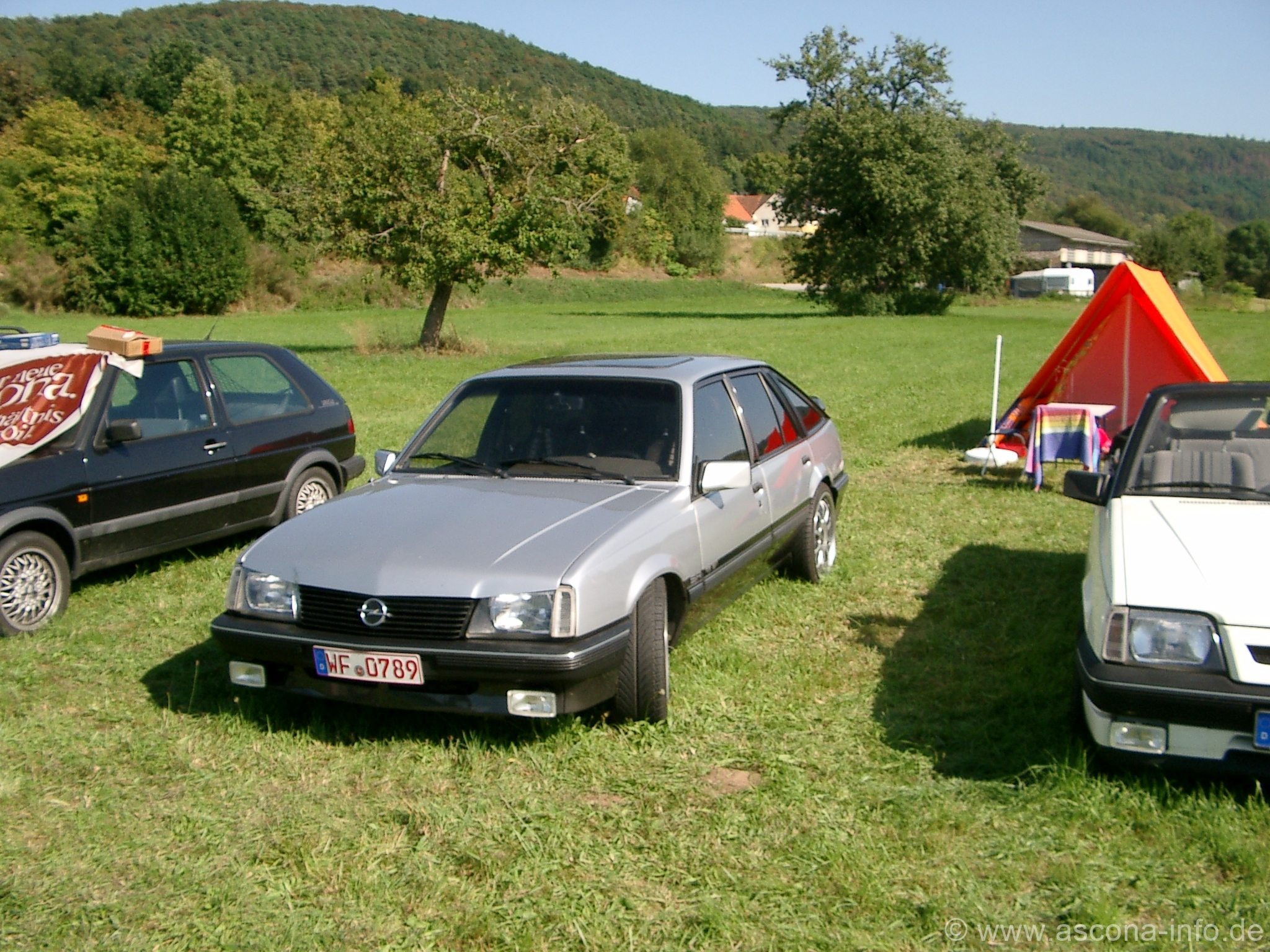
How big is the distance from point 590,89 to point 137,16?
5929 centimetres

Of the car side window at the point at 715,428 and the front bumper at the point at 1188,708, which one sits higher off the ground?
the car side window at the point at 715,428

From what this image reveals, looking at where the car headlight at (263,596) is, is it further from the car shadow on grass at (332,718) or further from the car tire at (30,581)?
the car tire at (30,581)

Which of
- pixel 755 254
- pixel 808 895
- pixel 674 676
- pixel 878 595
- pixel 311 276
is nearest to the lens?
pixel 808 895

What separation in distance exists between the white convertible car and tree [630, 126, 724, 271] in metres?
97.0

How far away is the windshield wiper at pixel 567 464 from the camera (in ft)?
18.1

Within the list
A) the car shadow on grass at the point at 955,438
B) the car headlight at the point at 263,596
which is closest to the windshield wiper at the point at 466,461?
the car headlight at the point at 263,596

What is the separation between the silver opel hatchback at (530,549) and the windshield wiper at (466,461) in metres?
0.01

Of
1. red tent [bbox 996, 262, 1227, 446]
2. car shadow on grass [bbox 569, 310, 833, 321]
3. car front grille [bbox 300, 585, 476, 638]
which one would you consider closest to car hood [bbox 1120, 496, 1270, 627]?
car front grille [bbox 300, 585, 476, 638]

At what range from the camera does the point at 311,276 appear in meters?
53.4

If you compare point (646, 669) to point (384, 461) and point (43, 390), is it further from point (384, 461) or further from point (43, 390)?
point (43, 390)

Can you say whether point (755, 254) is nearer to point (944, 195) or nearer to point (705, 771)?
point (944, 195)

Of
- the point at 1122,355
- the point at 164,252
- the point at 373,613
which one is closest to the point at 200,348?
the point at 373,613

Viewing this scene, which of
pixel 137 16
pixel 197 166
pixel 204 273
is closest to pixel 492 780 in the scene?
pixel 204 273

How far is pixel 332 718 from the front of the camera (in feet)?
16.6
